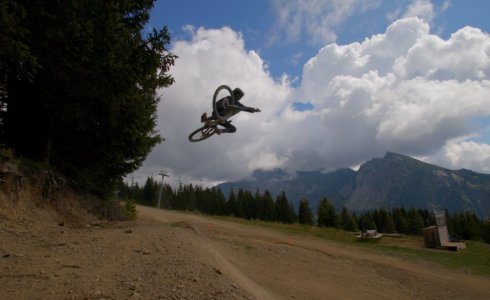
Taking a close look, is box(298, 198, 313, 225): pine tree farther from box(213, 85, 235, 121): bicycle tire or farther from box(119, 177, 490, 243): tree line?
box(213, 85, 235, 121): bicycle tire

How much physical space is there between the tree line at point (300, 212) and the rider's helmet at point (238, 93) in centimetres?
4401

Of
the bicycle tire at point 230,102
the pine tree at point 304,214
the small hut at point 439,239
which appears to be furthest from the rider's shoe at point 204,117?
the pine tree at point 304,214

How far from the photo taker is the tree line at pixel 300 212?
74038 millimetres

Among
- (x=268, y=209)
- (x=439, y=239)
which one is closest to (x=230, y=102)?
(x=439, y=239)

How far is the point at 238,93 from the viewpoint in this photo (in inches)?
533

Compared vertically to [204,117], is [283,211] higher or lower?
higher

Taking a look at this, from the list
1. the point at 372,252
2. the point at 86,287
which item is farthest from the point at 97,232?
the point at 372,252

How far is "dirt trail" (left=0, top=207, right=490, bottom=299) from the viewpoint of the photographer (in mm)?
5797

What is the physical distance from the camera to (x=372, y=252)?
17859mm

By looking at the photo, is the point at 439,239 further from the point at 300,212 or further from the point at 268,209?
the point at 268,209

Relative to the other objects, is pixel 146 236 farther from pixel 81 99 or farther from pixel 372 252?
pixel 372 252

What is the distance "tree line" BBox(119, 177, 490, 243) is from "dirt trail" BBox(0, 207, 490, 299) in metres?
45.2

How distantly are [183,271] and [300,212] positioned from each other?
81.8 metres

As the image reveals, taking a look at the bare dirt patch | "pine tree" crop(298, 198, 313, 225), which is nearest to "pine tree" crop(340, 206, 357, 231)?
"pine tree" crop(298, 198, 313, 225)
